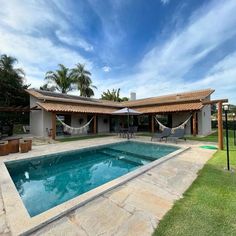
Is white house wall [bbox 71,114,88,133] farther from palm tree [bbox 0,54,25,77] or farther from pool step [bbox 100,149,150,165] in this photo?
palm tree [bbox 0,54,25,77]

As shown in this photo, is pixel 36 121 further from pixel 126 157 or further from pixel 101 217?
pixel 101 217

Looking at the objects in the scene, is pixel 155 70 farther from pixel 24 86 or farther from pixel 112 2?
pixel 24 86

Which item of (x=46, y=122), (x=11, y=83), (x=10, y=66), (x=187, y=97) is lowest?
(x=46, y=122)

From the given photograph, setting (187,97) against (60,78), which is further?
(60,78)

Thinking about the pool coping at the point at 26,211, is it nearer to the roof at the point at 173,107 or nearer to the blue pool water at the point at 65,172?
the blue pool water at the point at 65,172

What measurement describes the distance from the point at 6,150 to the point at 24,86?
18.3 m

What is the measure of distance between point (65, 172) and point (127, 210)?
4416mm

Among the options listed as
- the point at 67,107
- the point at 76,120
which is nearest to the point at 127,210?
the point at 67,107

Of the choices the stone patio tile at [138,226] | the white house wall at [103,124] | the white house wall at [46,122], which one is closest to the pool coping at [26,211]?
the stone patio tile at [138,226]

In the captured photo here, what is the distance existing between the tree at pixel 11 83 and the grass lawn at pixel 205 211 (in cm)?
2363

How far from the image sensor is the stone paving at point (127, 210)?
264cm

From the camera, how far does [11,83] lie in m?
21.3

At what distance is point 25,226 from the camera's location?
2.67 meters

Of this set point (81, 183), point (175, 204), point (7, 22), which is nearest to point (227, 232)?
point (175, 204)
